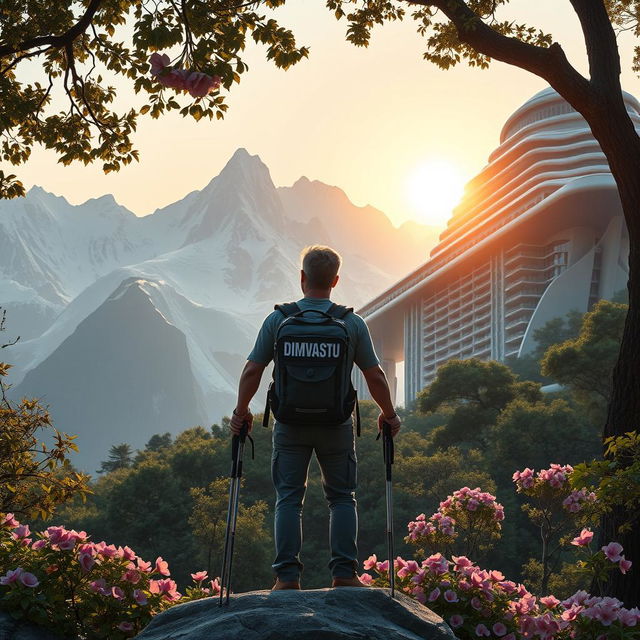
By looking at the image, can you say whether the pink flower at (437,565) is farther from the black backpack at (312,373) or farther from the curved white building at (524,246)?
the curved white building at (524,246)

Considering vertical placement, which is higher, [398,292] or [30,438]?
[398,292]

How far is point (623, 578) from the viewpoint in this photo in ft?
25.4

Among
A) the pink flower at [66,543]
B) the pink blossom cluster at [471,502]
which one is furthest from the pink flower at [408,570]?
the pink blossom cluster at [471,502]

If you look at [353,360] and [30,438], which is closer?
[353,360]

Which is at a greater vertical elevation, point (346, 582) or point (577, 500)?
point (577, 500)

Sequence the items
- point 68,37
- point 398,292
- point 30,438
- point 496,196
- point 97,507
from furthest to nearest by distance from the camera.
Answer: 1. point 398,292
2. point 496,196
3. point 97,507
4. point 68,37
5. point 30,438

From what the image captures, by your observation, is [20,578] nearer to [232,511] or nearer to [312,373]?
[232,511]

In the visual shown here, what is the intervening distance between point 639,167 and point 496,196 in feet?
301

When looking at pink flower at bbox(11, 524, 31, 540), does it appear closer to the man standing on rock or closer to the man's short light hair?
the man standing on rock

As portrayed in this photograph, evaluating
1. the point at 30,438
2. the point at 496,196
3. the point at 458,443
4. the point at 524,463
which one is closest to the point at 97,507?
the point at 458,443

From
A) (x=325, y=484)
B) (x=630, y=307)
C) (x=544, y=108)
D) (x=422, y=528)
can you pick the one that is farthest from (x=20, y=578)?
(x=544, y=108)

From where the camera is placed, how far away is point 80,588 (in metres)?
6.56

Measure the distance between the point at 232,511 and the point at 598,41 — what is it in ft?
20.2

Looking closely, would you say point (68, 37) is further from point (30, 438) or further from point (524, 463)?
point (524, 463)
